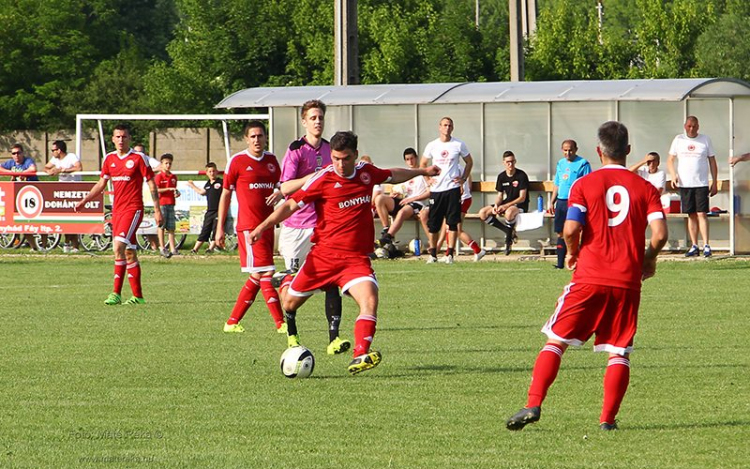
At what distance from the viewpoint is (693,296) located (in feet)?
54.5

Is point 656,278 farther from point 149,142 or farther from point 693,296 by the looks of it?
point 149,142

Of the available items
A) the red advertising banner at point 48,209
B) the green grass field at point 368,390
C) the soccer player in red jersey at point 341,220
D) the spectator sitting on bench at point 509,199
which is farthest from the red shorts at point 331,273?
the red advertising banner at point 48,209

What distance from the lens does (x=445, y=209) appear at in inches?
878

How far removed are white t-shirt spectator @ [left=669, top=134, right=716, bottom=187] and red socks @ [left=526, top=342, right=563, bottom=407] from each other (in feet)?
50.1

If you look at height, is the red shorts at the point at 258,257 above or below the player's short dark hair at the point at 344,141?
below

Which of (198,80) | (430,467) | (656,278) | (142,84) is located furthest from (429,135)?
(142,84)

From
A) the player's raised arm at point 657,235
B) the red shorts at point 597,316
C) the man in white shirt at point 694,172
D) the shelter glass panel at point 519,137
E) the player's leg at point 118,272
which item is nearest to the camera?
the player's raised arm at point 657,235

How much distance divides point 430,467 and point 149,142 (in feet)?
182

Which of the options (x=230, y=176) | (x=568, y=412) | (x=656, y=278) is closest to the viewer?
(x=568, y=412)

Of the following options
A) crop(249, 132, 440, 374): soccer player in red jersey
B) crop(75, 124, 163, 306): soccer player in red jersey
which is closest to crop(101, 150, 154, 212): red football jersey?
crop(75, 124, 163, 306): soccer player in red jersey

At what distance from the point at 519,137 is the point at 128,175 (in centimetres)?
1105

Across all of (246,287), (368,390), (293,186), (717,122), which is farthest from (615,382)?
(717,122)

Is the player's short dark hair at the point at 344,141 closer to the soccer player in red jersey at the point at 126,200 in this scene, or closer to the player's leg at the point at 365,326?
the player's leg at the point at 365,326

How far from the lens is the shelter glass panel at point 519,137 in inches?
1008
